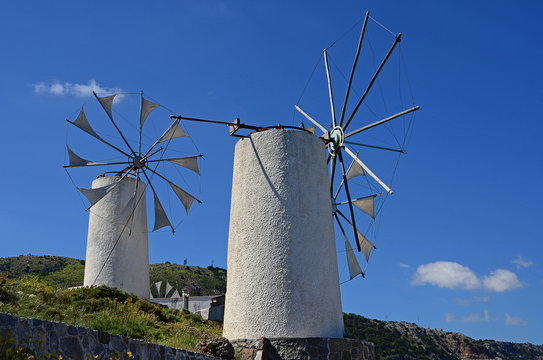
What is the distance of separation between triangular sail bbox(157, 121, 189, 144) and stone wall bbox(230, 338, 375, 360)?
10.5 m

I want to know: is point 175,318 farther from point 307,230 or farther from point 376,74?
point 376,74

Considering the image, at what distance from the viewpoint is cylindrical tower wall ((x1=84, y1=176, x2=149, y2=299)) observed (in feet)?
56.8

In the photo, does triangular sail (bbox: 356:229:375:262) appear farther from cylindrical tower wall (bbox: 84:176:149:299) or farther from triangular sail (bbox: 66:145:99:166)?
triangular sail (bbox: 66:145:99:166)

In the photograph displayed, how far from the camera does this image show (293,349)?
29.8 feet

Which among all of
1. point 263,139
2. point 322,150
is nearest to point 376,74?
point 322,150

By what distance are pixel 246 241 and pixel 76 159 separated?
10.6m

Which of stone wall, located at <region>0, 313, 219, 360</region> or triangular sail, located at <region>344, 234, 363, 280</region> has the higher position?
triangular sail, located at <region>344, 234, 363, 280</region>

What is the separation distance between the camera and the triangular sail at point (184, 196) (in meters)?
19.6

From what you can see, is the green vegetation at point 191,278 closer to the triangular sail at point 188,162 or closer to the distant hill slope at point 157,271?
the distant hill slope at point 157,271

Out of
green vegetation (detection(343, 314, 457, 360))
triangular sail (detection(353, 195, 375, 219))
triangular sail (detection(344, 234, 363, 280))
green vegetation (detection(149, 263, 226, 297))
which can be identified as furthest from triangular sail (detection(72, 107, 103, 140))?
green vegetation (detection(343, 314, 457, 360))

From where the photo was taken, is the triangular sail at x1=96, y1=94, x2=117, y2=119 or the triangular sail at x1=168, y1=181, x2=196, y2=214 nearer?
the triangular sail at x1=96, y1=94, x2=117, y2=119

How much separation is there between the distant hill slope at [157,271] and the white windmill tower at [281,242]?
28809 mm

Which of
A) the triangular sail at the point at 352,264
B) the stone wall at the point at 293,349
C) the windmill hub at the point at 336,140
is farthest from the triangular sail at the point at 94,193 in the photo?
the stone wall at the point at 293,349

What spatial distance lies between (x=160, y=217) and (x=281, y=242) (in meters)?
10.2
